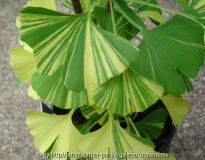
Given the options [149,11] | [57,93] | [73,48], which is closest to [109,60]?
[73,48]

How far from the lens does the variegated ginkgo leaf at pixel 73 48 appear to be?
393 millimetres

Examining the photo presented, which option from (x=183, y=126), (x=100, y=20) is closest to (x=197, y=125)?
(x=183, y=126)

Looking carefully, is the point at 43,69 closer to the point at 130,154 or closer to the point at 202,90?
the point at 130,154

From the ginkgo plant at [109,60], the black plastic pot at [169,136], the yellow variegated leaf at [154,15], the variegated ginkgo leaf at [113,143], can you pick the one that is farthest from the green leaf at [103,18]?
the black plastic pot at [169,136]

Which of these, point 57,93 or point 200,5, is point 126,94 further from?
point 200,5

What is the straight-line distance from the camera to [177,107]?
602 millimetres

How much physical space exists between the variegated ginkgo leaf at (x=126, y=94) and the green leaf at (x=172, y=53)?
19mm

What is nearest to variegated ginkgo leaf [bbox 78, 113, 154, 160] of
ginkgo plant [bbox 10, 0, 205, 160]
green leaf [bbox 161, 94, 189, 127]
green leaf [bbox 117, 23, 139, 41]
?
ginkgo plant [bbox 10, 0, 205, 160]

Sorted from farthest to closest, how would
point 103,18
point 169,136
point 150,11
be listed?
point 169,136 < point 150,11 < point 103,18

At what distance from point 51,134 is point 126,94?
24cm

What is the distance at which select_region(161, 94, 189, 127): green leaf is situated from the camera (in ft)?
1.96

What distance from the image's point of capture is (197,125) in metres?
1.04

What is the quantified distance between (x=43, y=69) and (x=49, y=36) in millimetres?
55

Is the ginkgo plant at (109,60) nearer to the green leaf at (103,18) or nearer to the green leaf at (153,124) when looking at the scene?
the green leaf at (103,18)
